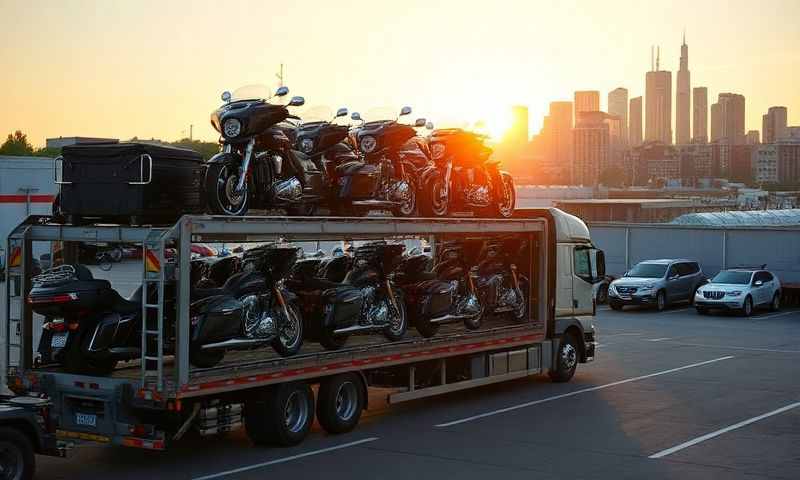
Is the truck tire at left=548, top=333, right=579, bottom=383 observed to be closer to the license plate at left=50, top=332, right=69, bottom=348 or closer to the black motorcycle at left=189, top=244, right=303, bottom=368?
the black motorcycle at left=189, top=244, right=303, bottom=368

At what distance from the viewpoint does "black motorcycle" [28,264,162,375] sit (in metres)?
11.8

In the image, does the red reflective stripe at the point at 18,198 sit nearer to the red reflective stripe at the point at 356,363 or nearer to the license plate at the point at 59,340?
the red reflective stripe at the point at 356,363

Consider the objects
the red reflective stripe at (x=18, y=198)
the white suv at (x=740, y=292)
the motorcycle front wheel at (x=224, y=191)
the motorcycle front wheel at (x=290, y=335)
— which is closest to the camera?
the motorcycle front wheel at (x=224, y=191)

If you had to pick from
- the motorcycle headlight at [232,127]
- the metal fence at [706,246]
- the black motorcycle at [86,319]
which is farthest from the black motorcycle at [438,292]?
the metal fence at [706,246]

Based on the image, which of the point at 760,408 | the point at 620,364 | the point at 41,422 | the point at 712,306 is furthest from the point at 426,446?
the point at 712,306

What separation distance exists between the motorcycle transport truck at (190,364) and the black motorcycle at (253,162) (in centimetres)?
55

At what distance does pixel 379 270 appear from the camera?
15672mm

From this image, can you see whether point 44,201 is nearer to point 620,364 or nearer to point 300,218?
point 620,364

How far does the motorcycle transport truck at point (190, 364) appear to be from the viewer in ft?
36.5

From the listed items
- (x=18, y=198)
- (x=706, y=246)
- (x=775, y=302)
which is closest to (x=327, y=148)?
(x=18, y=198)

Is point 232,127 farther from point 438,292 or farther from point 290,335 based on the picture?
point 438,292

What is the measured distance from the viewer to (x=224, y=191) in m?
12.9

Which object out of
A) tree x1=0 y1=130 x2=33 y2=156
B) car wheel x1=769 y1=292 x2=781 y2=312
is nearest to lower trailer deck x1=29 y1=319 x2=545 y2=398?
car wheel x1=769 y1=292 x2=781 y2=312

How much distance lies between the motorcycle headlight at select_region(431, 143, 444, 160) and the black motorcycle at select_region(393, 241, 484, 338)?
1.75m
